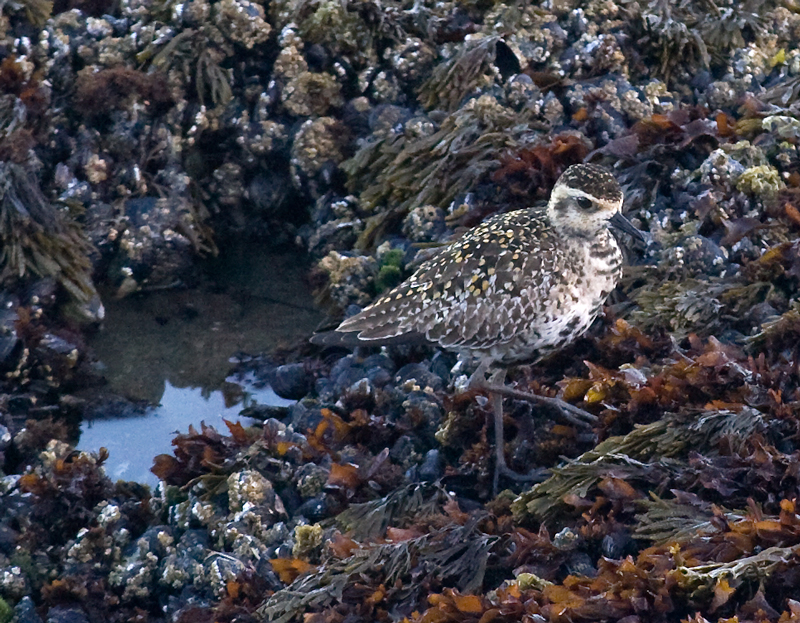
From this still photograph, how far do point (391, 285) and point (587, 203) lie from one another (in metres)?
1.87

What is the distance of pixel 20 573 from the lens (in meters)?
5.08

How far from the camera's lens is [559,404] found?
5062 millimetres

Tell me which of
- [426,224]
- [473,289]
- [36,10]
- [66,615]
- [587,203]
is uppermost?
[36,10]

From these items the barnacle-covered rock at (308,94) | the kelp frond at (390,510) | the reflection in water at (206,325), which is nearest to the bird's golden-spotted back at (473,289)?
the kelp frond at (390,510)

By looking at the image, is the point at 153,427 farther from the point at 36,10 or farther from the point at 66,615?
the point at 36,10

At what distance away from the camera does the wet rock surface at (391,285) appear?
421cm

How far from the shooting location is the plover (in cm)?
495

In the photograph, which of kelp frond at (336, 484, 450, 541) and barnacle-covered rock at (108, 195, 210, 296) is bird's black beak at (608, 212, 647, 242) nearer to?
kelp frond at (336, 484, 450, 541)

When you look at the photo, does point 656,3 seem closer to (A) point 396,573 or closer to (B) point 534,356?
(B) point 534,356

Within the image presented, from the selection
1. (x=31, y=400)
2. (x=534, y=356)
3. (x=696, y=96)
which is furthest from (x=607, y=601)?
(x=696, y=96)

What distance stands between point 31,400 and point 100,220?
1.56 meters

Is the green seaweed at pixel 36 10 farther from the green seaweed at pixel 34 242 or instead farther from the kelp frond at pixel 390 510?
the kelp frond at pixel 390 510

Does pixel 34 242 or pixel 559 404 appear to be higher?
pixel 34 242

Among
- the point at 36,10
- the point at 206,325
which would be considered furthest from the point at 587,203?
the point at 36,10
